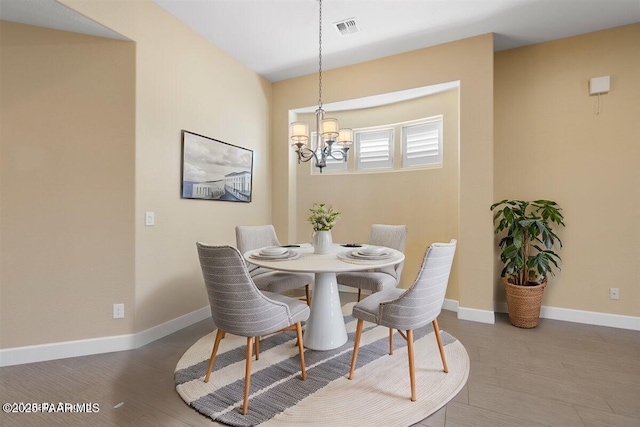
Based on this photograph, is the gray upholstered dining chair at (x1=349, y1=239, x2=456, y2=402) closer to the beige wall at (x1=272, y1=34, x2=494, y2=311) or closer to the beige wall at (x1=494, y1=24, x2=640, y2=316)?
the beige wall at (x1=272, y1=34, x2=494, y2=311)

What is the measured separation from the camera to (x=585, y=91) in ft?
10.0

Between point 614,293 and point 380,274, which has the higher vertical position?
point 380,274

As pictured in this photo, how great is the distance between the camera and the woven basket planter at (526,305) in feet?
9.37

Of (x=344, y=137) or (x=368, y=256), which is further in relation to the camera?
(x=344, y=137)

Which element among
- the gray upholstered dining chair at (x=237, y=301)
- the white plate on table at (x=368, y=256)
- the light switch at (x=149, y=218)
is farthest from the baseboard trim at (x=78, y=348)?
the white plate on table at (x=368, y=256)

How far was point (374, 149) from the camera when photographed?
4.03 m

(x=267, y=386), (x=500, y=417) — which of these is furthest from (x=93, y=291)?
(x=500, y=417)

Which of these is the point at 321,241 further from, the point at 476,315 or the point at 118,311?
the point at 476,315

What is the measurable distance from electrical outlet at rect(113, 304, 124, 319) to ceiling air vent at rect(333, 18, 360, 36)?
10.5ft

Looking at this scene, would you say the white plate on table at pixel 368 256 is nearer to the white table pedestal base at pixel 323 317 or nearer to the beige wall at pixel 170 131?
the white table pedestal base at pixel 323 317

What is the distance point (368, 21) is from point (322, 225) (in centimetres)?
206

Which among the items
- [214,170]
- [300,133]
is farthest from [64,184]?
[300,133]

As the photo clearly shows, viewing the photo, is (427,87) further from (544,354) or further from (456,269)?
(544,354)

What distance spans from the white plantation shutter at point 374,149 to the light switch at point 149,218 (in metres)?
2.61
